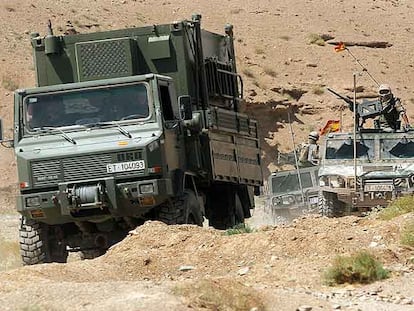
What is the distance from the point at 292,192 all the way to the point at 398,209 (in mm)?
10741

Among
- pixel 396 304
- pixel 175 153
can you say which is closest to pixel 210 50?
pixel 175 153

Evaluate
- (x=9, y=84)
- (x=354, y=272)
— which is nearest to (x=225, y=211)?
(x=354, y=272)

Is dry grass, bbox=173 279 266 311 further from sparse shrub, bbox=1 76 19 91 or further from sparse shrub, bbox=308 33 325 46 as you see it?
sparse shrub, bbox=308 33 325 46

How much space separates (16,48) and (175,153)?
107 feet

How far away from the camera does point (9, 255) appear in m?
20.4

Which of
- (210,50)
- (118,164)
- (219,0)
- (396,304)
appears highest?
(219,0)

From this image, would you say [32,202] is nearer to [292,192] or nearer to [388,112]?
[388,112]

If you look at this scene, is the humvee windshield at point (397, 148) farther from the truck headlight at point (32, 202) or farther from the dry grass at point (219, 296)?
the dry grass at point (219, 296)

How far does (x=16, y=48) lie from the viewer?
4866 cm

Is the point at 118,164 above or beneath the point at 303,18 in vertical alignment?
beneath

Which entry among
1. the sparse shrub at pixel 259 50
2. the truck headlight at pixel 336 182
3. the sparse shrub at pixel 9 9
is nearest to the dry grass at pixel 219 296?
the truck headlight at pixel 336 182

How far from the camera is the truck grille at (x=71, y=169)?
53.0ft

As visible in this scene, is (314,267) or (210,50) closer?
(314,267)

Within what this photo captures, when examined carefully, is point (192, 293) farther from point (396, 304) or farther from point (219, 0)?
point (219, 0)
